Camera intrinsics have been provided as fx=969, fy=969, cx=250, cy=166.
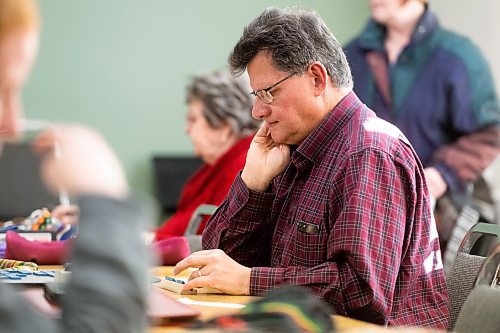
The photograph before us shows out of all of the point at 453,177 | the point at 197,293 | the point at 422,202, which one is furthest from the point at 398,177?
the point at 453,177

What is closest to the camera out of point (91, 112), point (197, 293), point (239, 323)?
A: point (239, 323)

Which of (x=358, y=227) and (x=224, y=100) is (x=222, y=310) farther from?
(x=224, y=100)

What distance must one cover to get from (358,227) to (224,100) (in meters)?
1.96

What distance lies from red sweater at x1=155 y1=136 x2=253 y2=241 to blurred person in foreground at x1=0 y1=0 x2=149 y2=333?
2.38 meters

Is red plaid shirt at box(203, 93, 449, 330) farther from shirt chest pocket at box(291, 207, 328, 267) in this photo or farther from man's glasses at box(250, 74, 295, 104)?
man's glasses at box(250, 74, 295, 104)

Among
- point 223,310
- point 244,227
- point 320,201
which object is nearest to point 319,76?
point 320,201

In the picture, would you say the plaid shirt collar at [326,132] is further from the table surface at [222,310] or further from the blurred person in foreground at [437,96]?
the blurred person in foreground at [437,96]

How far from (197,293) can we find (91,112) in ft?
12.2

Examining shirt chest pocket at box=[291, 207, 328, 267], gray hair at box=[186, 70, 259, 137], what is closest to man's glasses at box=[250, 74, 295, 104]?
shirt chest pocket at box=[291, 207, 328, 267]

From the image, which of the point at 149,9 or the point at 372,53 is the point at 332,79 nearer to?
the point at 372,53

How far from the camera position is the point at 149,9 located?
5.75 metres

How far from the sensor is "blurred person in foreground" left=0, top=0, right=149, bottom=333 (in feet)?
3.59

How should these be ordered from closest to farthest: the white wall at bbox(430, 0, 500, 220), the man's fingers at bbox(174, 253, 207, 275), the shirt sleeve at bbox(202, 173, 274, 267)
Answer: the man's fingers at bbox(174, 253, 207, 275)
the shirt sleeve at bbox(202, 173, 274, 267)
the white wall at bbox(430, 0, 500, 220)

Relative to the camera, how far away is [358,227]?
201 cm
